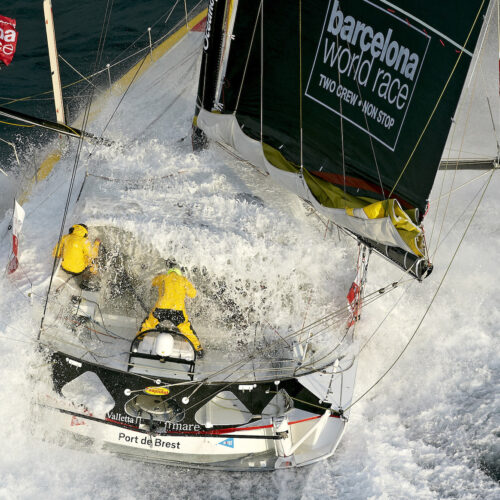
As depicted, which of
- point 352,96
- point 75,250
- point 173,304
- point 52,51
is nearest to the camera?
point 352,96

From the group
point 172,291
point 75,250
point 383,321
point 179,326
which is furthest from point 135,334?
point 383,321

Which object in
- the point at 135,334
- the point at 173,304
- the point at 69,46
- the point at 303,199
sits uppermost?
the point at 303,199

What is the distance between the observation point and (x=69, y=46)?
10734mm

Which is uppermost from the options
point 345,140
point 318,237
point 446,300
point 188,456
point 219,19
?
point 219,19

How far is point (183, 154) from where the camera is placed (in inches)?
293

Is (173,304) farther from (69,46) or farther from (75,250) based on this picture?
(69,46)

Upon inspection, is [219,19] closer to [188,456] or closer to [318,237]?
[318,237]

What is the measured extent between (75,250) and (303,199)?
2.20 m

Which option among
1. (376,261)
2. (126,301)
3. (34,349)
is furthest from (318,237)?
(34,349)

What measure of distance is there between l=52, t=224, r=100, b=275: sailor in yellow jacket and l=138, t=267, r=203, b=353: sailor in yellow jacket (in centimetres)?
76

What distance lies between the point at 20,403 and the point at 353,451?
3.05m

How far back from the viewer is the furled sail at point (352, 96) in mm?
4750

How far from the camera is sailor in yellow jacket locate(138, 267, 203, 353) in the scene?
5863mm

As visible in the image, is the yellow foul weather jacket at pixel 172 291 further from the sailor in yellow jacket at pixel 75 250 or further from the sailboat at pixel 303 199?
the sailor in yellow jacket at pixel 75 250
